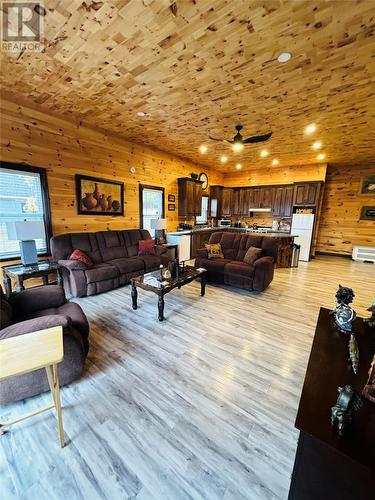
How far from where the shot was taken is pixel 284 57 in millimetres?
2238

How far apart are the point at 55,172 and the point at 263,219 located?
23.6ft

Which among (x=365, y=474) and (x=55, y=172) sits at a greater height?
(x=55, y=172)

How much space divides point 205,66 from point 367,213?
7361 millimetres

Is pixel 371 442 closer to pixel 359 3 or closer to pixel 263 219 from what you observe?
pixel 359 3

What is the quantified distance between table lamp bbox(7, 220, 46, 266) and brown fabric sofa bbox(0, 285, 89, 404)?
1.20 metres

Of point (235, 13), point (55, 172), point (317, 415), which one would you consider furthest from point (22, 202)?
point (317, 415)

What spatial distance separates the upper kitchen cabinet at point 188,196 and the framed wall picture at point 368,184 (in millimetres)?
5352

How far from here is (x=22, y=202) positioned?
3449 millimetres

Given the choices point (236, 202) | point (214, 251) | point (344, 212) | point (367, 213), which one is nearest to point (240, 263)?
point (214, 251)

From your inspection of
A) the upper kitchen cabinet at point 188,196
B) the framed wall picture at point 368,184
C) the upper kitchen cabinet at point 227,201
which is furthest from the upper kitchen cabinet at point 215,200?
the framed wall picture at point 368,184

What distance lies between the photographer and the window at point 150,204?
5541mm

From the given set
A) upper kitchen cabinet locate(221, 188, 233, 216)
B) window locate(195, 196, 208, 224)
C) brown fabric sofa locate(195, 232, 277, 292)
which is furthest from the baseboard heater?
window locate(195, 196, 208, 224)

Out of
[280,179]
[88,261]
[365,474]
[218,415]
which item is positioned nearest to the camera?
[365,474]

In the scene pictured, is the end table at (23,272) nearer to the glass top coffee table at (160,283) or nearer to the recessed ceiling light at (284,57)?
the glass top coffee table at (160,283)
